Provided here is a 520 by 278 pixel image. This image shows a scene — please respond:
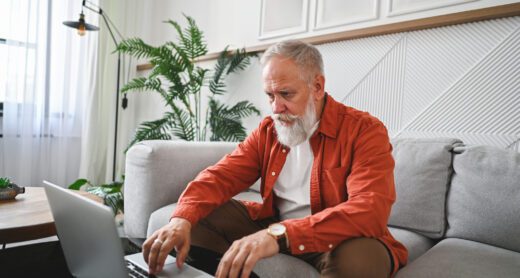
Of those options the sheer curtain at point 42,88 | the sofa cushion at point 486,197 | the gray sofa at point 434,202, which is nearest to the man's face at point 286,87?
the gray sofa at point 434,202

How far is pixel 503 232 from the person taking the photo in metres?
1.24

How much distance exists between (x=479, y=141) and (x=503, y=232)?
1.95 feet

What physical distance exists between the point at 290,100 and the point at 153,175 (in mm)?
751

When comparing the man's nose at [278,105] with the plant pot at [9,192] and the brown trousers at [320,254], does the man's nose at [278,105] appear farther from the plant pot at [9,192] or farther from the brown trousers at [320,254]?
the plant pot at [9,192]

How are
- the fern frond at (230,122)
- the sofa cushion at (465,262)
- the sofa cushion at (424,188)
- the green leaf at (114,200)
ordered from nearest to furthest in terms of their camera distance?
1. the sofa cushion at (465,262)
2. the sofa cushion at (424,188)
3. the green leaf at (114,200)
4. the fern frond at (230,122)

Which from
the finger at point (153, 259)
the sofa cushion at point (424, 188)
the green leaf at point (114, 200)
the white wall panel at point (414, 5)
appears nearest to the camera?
the finger at point (153, 259)

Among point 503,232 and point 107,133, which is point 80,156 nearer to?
point 107,133

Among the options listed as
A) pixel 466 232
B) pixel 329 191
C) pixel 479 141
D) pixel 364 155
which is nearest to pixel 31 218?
pixel 329 191

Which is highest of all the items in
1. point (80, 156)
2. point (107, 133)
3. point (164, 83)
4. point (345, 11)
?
point (345, 11)

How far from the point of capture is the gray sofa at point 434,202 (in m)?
1.07

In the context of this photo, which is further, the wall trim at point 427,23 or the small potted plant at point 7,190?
the wall trim at point 427,23

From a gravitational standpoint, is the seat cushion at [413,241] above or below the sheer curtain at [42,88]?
below

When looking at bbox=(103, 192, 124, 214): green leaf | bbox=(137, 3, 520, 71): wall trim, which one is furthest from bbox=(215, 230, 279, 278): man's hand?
bbox=(103, 192, 124, 214): green leaf

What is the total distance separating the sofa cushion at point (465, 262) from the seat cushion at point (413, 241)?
0.25 ft
